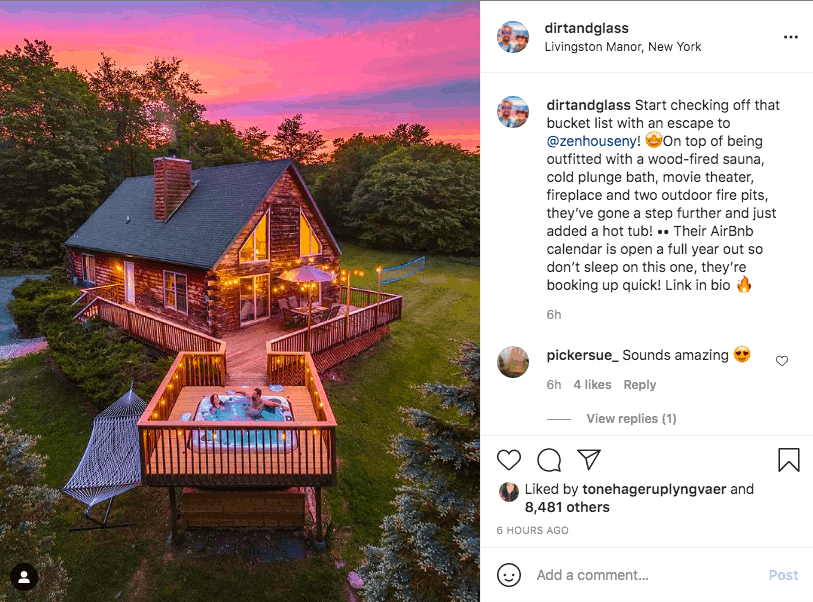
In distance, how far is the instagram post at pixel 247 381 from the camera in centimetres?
452

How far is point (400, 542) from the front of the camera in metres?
4.86

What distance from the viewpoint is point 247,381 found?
10555mm

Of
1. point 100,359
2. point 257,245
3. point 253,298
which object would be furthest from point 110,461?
point 257,245

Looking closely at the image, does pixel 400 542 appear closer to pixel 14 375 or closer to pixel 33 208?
pixel 14 375

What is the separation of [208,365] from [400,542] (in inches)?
281

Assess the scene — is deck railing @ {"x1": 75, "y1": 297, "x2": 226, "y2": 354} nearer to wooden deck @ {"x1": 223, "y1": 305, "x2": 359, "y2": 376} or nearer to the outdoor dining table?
wooden deck @ {"x1": 223, "y1": 305, "x2": 359, "y2": 376}

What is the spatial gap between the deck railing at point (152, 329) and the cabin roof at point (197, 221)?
2053mm

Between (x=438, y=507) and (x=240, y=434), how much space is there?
14.3ft

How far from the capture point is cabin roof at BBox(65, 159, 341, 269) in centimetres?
1430
